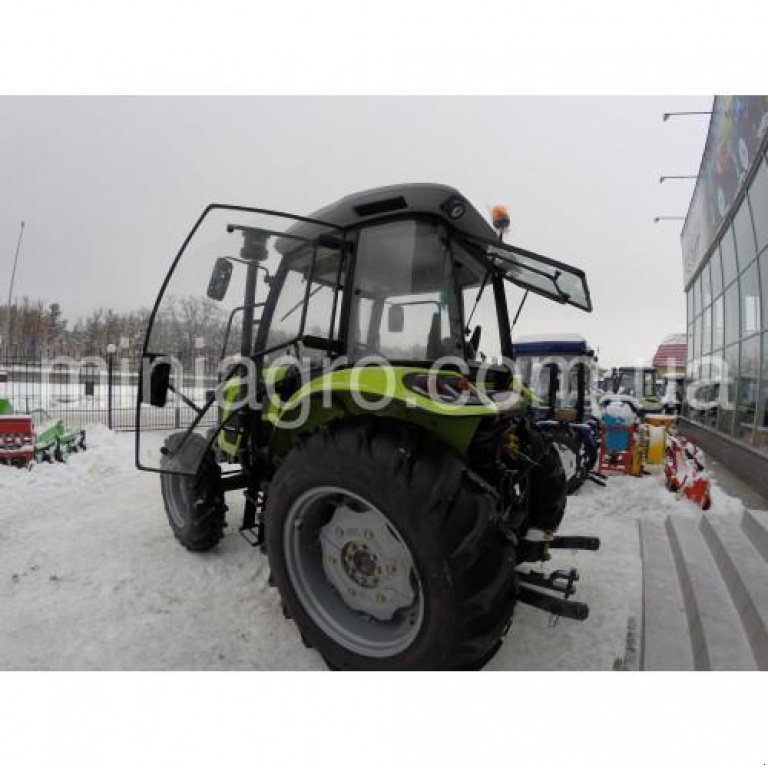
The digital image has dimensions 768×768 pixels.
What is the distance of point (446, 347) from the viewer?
8.61 feet

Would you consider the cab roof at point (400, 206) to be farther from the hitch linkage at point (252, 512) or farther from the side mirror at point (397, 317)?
the hitch linkage at point (252, 512)

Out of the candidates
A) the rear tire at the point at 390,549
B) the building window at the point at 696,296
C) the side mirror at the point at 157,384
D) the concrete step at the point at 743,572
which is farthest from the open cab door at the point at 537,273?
the building window at the point at 696,296

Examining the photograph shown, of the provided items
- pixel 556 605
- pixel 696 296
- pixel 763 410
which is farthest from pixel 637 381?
pixel 556 605

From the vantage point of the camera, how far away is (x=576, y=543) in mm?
3004

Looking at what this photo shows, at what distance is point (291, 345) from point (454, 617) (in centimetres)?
166

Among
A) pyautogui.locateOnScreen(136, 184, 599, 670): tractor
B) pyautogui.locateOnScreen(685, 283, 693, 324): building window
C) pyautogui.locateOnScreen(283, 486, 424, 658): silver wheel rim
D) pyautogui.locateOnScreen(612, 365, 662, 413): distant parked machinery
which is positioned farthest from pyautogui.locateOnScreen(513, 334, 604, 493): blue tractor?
pyautogui.locateOnScreen(612, 365, 662, 413): distant parked machinery

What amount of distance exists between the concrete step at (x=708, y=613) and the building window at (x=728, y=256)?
597 cm

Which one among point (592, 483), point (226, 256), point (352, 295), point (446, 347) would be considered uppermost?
point (226, 256)

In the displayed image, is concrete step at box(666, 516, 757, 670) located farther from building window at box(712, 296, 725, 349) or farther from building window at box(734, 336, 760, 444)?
building window at box(712, 296, 725, 349)

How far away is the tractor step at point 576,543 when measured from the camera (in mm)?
2979

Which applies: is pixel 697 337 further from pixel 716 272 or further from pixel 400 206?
pixel 400 206

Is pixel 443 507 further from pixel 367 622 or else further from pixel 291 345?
pixel 291 345

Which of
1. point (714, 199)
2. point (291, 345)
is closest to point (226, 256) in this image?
point (291, 345)

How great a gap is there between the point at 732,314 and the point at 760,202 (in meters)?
2.54
